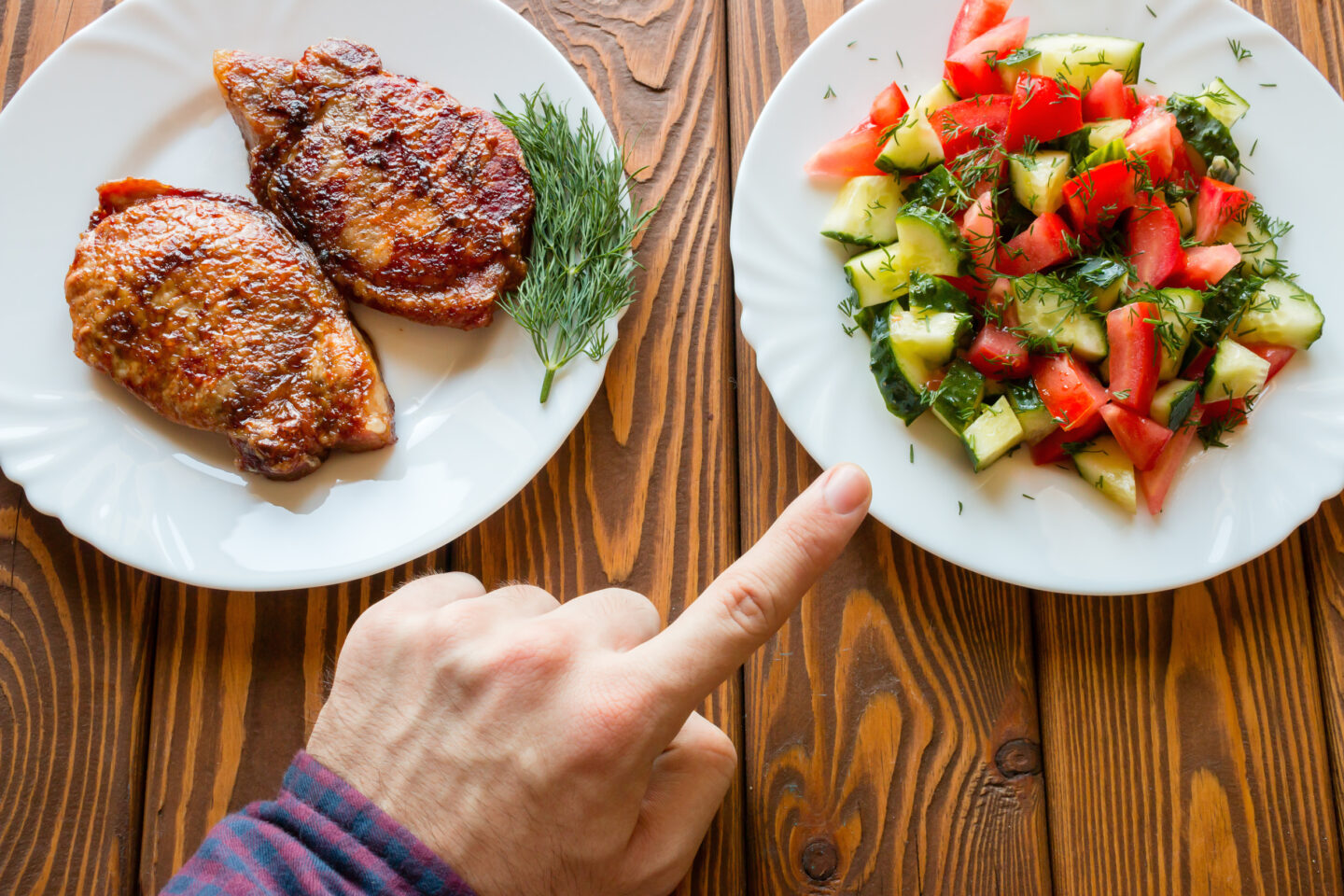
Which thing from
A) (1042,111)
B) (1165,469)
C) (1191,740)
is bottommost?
(1191,740)

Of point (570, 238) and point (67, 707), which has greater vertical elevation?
point (570, 238)

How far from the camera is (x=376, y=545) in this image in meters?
1.92

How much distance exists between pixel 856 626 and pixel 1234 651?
881 mm

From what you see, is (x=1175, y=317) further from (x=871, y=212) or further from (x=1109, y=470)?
(x=871, y=212)

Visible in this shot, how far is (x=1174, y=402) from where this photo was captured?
1.81 m

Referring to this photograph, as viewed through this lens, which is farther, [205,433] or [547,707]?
[205,433]

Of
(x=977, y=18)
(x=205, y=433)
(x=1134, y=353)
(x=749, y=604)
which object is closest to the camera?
(x=749, y=604)

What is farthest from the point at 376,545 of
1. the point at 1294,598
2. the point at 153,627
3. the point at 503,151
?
the point at 1294,598

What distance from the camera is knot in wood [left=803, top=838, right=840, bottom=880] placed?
6.66 ft

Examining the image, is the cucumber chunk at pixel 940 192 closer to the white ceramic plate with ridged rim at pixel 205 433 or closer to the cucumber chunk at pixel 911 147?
the cucumber chunk at pixel 911 147

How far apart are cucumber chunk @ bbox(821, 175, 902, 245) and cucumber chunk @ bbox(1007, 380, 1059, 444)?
0.41m

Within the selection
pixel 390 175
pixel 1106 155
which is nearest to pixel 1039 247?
pixel 1106 155

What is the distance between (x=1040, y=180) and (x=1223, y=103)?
19.2 inches

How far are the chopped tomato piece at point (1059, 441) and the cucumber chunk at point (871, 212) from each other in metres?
0.54
